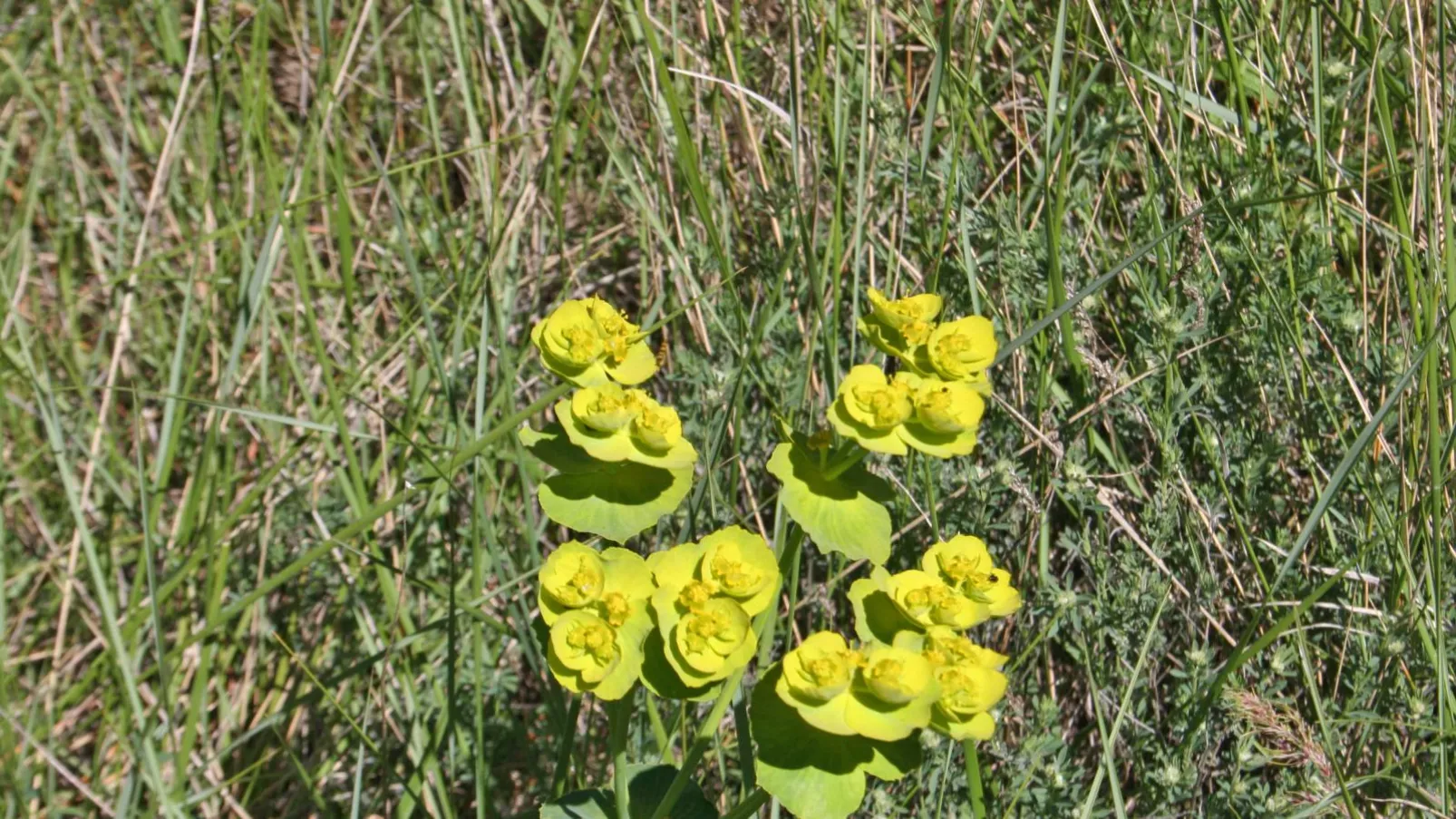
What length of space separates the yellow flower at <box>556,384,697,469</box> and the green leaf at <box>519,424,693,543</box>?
67 mm

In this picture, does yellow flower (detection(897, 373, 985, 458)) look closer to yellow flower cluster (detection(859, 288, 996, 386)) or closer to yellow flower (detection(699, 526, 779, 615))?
yellow flower cluster (detection(859, 288, 996, 386))

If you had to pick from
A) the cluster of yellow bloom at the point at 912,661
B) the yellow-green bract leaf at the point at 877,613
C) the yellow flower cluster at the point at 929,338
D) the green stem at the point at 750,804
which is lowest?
the green stem at the point at 750,804

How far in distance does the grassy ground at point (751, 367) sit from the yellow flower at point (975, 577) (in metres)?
0.35

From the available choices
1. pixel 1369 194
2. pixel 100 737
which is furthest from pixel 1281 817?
pixel 100 737

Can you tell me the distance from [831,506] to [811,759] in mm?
229

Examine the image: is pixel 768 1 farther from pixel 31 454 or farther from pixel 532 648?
pixel 31 454

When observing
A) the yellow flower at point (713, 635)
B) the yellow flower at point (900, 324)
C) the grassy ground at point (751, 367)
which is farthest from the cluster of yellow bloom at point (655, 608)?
the grassy ground at point (751, 367)

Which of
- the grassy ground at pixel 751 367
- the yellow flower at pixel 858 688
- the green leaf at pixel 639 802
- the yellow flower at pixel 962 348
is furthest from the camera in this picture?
the grassy ground at pixel 751 367

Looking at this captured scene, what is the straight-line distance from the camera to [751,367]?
5.63 feet

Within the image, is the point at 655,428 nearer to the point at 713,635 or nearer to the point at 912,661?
the point at 713,635

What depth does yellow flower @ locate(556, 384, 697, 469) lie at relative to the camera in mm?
1042

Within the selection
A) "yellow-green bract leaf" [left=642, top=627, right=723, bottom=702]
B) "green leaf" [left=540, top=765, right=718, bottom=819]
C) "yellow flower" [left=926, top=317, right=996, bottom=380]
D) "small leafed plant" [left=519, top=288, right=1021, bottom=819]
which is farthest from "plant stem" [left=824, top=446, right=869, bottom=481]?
"green leaf" [left=540, top=765, right=718, bottom=819]

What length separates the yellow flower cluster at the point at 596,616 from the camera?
1031 millimetres

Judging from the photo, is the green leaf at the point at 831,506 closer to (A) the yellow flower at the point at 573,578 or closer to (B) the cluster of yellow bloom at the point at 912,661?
(B) the cluster of yellow bloom at the point at 912,661
